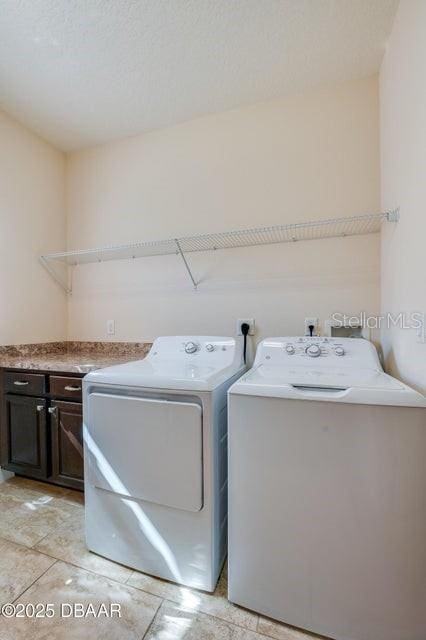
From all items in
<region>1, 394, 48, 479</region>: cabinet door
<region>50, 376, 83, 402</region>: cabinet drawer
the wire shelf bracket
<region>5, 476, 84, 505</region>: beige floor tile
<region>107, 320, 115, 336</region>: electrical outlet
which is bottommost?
<region>5, 476, 84, 505</region>: beige floor tile

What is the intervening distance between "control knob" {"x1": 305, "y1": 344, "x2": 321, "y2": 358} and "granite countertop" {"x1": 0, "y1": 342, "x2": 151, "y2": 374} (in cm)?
111

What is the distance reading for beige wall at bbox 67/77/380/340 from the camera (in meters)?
1.76

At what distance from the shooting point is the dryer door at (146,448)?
1.14 m

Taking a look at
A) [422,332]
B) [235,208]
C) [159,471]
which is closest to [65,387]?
[159,471]

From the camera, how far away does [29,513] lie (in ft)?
5.47

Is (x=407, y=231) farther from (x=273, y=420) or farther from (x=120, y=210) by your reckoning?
(x=120, y=210)

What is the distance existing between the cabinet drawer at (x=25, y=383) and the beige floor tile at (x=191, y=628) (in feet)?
4.24

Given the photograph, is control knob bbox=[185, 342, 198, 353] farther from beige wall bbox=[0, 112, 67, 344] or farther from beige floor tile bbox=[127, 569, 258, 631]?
beige wall bbox=[0, 112, 67, 344]

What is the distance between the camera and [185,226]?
2125 mm

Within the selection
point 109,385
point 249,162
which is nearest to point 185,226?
point 249,162

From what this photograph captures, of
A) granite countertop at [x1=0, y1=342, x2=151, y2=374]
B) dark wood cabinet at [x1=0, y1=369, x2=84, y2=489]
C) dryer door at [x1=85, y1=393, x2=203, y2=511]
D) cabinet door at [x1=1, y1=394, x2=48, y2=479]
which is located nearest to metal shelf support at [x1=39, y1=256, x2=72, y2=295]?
granite countertop at [x1=0, y1=342, x2=151, y2=374]

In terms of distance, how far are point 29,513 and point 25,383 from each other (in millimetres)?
743

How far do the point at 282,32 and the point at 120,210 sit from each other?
1.52m

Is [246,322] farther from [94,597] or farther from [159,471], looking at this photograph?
[94,597]
